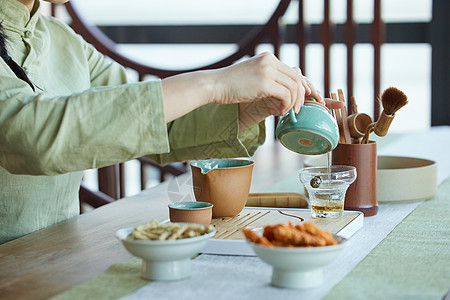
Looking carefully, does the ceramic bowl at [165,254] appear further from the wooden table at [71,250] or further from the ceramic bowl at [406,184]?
the ceramic bowl at [406,184]

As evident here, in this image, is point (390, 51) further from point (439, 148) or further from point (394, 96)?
point (394, 96)

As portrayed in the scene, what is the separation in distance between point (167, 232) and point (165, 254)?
4 cm

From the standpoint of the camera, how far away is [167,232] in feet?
3.18

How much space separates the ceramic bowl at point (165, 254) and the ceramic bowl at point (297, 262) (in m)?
0.10

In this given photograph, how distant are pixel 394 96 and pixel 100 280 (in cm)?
73

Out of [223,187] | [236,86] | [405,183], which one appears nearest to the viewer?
[236,86]

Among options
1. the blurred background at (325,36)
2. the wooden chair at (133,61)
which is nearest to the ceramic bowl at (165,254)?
the blurred background at (325,36)

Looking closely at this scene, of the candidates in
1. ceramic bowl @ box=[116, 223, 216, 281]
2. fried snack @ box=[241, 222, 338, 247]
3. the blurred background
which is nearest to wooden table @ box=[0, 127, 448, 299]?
ceramic bowl @ box=[116, 223, 216, 281]

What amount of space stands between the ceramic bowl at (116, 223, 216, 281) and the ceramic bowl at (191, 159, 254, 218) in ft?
1.10

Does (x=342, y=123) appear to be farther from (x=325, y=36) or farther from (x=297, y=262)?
(x=325, y=36)

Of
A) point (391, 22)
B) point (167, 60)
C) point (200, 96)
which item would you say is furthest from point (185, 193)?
point (167, 60)

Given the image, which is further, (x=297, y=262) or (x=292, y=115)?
(x=292, y=115)

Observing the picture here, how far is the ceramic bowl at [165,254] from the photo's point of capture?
931mm

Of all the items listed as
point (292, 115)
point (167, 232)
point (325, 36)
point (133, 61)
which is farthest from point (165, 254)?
point (133, 61)
